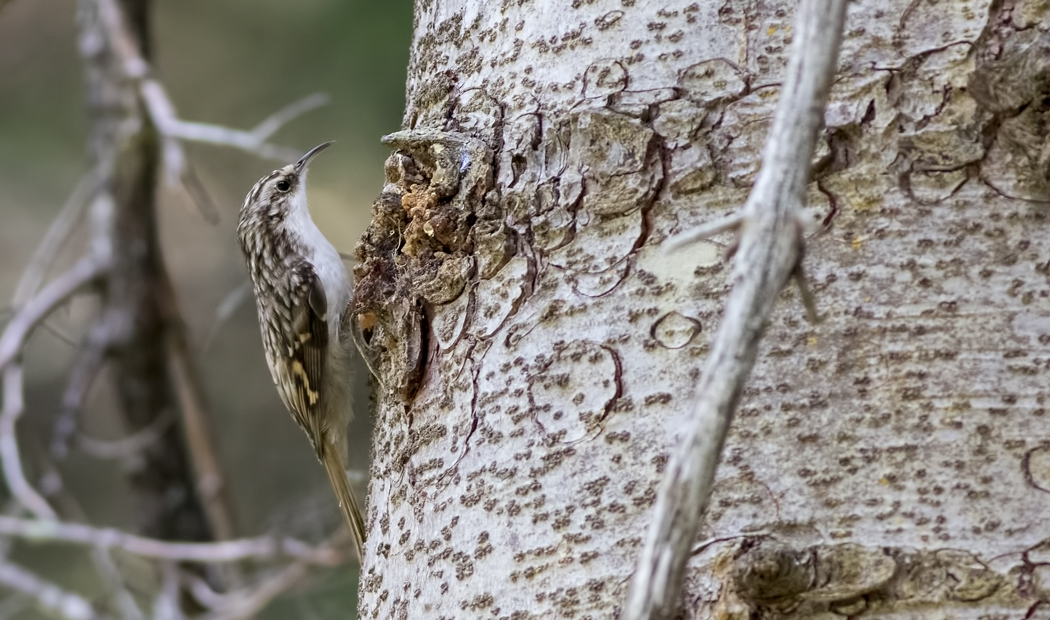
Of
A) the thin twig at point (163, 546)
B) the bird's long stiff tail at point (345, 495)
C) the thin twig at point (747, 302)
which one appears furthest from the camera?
the thin twig at point (163, 546)

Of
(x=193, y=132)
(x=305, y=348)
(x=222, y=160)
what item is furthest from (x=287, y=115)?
(x=222, y=160)

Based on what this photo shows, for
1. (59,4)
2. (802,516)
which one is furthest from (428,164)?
(59,4)

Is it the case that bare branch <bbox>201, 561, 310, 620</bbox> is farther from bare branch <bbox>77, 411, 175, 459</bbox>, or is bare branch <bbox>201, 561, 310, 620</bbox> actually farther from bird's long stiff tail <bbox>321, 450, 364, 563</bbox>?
bare branch <bbox>77, 411, 175, 459</bbox>

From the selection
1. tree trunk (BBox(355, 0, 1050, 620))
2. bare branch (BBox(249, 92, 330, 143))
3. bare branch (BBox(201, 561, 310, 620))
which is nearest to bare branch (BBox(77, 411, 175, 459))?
bare branch (BBox(201, 561, 310, 620))

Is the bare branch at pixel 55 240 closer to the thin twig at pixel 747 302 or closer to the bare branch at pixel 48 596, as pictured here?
the bare branch at pixel 48 596

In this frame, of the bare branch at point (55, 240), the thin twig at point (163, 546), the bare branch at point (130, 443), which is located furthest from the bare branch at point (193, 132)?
the thin twig at point (163, 546)

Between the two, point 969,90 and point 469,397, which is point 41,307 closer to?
point 469,397

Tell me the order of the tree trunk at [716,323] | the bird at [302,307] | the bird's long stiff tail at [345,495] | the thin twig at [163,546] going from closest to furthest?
1. the tree trunk at [716,323]
2. the bird's long stiff tail at [345,495]
3. the thin twig at [163,546]
4. the bird at [302,307]

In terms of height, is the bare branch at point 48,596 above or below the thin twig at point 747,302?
below
